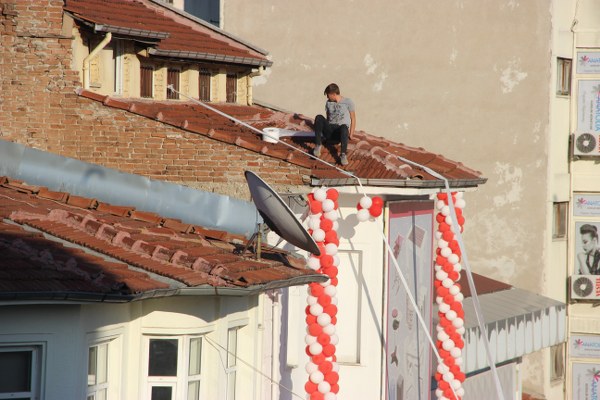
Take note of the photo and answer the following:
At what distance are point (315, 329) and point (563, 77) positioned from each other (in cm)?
2139

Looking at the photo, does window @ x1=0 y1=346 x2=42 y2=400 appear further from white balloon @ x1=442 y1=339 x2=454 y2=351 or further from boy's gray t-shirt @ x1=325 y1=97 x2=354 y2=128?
white balloon @ x1=442 y1=339 x2=454 y2=351

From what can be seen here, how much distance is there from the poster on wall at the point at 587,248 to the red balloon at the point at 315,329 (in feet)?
70.5

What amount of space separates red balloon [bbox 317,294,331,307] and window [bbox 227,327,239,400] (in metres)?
2.74

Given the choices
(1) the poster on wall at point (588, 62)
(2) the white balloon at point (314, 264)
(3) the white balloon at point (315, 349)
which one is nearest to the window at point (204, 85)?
(2) the white balloon at point (314, 264)

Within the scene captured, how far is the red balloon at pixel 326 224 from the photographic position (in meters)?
22.0

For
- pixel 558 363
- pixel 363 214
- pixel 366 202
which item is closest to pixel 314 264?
pixel 363 214

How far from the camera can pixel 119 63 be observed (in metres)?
25.5

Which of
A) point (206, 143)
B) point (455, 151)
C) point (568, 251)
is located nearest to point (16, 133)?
point (206, 143)

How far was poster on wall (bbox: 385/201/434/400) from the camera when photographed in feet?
83.7

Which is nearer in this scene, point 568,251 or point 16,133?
point 16,133

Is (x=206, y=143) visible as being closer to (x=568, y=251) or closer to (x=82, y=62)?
(x=82, y=62)

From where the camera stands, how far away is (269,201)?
1927cm

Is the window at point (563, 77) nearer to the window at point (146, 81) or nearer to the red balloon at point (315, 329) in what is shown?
the window at point (146, 81)

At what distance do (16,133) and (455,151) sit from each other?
1844 centimetres
